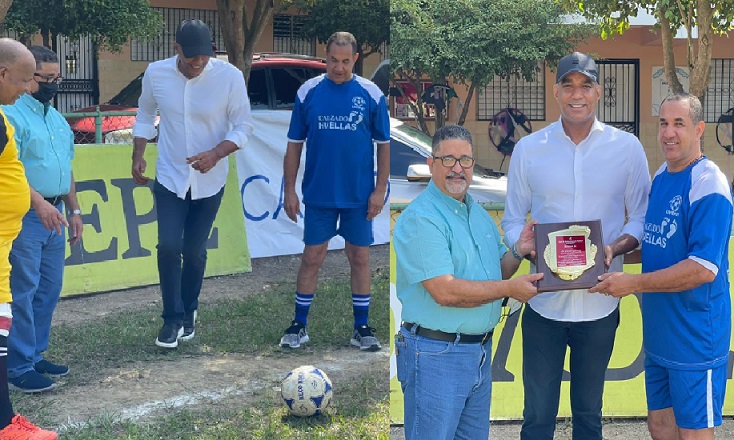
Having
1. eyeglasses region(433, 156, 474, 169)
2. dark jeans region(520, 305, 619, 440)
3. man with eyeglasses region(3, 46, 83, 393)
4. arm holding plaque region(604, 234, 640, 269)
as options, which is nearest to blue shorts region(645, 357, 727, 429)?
dark jeans region(520, 305, 619, 440)

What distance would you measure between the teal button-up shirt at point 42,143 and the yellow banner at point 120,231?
738 mm

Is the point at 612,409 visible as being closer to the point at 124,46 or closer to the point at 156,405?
the point at 156,405

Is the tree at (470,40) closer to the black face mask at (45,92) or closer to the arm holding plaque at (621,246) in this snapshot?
the arm holding plaque at (621,246)

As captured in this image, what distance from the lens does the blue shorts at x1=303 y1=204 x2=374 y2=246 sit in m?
4.68

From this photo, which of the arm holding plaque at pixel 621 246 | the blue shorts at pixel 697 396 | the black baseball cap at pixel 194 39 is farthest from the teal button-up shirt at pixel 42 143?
the blue shorts at pixel 697 396

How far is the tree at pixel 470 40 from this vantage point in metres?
3.53

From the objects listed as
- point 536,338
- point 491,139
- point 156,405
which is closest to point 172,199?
point 156,405

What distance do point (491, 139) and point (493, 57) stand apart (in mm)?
527

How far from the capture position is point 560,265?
273 cm

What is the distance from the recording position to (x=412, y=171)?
3971 millimetres

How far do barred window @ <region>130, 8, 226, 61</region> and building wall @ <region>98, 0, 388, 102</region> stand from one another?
2 cm

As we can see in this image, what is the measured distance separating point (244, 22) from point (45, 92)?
927 millimetres

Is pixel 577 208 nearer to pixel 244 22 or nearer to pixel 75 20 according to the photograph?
pixel 244 22

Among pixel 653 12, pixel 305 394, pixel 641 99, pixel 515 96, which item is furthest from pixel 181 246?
pixel 641 99
